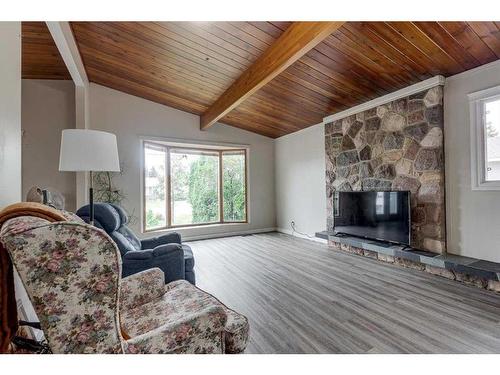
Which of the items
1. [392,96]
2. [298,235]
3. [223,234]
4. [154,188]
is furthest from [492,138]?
[154,188]

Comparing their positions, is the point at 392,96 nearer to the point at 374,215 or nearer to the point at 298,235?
the point at 374,215

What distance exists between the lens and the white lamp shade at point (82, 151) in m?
1.82

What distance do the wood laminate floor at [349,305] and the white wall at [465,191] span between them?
52 centimetres

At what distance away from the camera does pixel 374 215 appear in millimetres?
3643

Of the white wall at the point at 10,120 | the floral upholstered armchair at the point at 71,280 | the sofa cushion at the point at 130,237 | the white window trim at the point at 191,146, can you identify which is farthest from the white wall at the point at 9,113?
the white window trim at the point at 191,146

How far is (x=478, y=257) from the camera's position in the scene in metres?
2.77

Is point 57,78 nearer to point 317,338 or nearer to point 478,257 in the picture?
point 317,338

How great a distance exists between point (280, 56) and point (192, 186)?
3.68m

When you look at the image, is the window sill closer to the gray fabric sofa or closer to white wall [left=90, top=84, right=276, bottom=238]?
white wall [left=90, top=84, right=276, bottom=238]

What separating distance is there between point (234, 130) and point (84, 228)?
206 inches

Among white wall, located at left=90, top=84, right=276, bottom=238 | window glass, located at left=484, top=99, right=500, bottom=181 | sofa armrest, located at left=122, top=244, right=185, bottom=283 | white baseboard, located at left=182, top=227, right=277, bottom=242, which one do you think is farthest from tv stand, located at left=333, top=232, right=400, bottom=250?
sofa armrest, located at left=122, top=244, right=185, bottom=283

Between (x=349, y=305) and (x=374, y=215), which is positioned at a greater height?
(x=374, y=215)

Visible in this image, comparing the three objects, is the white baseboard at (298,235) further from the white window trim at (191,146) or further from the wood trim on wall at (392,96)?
the wood trim on wall at (392,96)
